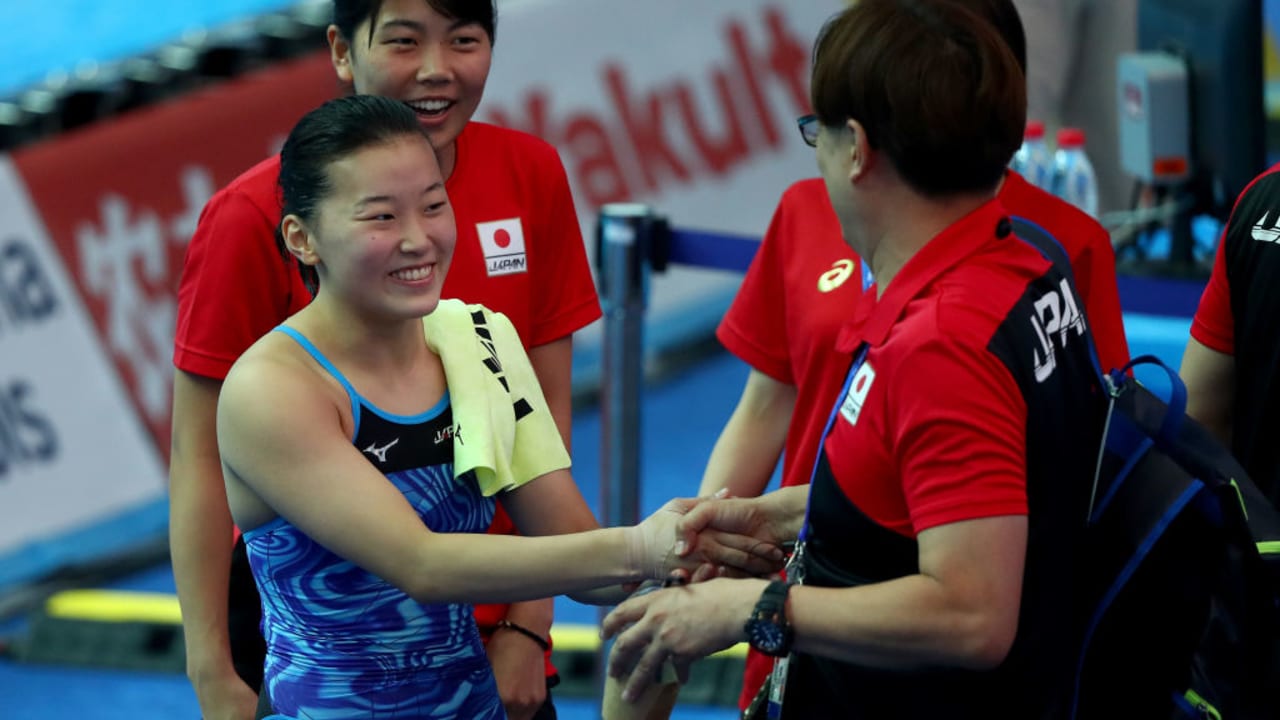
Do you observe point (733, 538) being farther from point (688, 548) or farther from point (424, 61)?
point (424, 61)

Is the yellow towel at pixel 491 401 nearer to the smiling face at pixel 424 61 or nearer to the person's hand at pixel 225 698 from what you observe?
the smiling face at pixel 424 61

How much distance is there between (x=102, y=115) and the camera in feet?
16.2

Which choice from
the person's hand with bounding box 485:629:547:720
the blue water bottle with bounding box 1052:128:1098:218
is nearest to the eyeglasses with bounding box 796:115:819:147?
the person's hand with bounding box 485:629:547:720

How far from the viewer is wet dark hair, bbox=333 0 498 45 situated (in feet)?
7.14

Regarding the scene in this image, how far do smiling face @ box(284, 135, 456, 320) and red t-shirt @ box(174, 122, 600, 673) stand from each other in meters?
0.27

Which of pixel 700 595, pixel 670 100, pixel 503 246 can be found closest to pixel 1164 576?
pixel 700 595

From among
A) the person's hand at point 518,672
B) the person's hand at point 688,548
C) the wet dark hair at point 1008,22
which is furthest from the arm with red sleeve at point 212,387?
the wet dark hair at point 1008,22

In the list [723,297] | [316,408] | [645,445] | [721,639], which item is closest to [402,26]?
[316,408]

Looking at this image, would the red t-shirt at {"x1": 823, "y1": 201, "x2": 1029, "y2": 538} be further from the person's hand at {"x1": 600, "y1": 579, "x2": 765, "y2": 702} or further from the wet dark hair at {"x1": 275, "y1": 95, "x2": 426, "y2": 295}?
the wet dark hair at {"x1": 275, "y1": 95, "x2": 426, "y2": 295}

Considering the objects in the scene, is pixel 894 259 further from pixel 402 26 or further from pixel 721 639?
pixel 402 26

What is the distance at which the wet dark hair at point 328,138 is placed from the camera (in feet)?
6.19

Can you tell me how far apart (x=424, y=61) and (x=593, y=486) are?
3235 millimetres

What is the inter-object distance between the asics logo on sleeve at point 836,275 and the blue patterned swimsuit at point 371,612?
0.56 metres

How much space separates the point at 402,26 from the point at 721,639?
93 centimetres
